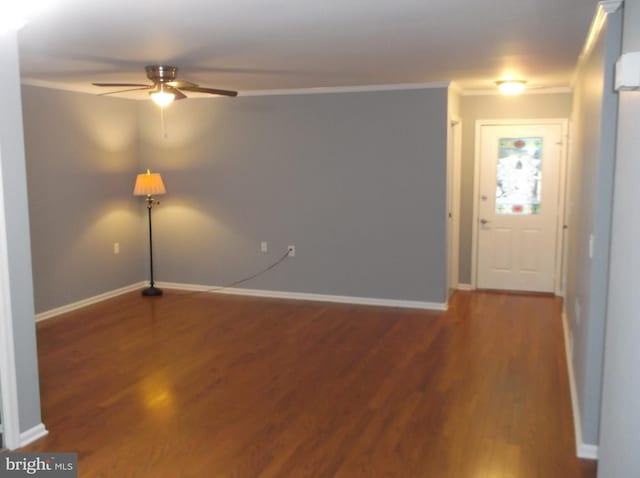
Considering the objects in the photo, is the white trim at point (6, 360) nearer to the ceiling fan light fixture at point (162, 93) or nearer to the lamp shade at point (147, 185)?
the ceiling fan light fixture at point (162, 93)

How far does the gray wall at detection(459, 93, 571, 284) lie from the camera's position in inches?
260

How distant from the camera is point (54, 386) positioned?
163 inches

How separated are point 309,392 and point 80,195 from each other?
367cm

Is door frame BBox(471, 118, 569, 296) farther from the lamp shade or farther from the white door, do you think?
the lamp shade

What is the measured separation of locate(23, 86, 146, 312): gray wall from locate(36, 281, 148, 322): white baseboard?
0.05 m

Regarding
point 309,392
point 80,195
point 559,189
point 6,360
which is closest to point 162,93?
point 80,195

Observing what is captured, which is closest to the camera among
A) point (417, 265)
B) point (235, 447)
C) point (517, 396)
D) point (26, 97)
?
point (235, 447)

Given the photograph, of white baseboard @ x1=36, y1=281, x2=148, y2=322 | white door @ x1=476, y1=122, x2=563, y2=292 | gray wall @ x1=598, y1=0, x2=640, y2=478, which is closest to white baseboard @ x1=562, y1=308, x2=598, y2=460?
gray wall @ x1=598, y1=0, x2=640, y2=478

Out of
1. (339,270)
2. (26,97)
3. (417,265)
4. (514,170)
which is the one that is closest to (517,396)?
(417,265)

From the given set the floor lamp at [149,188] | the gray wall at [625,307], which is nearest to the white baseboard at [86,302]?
the floor lamp at [149,188]

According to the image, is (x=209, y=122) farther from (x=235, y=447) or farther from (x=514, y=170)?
(x=235, y=447)

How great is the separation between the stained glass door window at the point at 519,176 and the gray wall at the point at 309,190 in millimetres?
1238

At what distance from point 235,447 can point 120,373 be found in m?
1.52

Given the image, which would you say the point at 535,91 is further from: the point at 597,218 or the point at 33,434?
the point at 33,434
